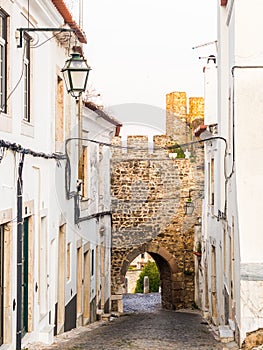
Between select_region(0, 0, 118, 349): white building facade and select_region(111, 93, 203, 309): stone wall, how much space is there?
5.24 metres

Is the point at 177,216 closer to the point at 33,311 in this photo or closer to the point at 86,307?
the point at 86,307

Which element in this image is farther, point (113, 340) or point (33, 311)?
point (113, 340)

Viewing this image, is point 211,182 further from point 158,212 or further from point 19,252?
point 19,252

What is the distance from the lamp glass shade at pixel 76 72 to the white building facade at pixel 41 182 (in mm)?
623

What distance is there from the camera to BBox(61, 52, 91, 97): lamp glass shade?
9.62 metres

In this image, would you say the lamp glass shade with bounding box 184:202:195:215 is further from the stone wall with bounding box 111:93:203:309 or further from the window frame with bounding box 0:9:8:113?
the window frame with bounding box 0:9:8:113

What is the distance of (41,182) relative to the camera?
11.1 m

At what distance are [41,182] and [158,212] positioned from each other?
12.5m

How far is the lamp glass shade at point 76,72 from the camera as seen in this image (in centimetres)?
962

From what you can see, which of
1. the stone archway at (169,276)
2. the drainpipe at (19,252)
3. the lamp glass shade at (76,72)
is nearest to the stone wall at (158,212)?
the stone archway at (169,276)

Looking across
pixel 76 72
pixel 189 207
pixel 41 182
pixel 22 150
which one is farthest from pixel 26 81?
pixel 189 207

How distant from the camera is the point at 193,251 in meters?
23.4

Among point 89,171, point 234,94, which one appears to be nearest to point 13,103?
Result: point 234,94

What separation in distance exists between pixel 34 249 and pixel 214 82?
31.2ft
